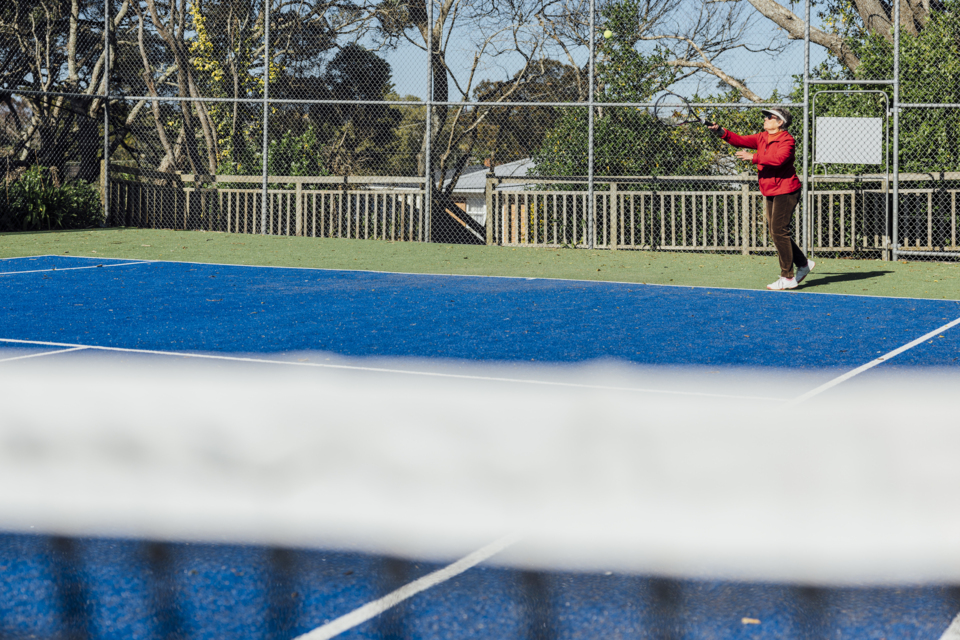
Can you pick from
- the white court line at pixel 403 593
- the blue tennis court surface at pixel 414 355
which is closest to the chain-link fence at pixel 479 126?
the blue tennis court surface at pixel 414 355

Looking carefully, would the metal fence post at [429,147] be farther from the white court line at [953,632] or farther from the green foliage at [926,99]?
the white court line at [953,632]

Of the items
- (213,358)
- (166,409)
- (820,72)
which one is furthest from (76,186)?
(166,409)

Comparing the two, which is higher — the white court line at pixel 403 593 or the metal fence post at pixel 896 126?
the metal fence post at pixel 896 126

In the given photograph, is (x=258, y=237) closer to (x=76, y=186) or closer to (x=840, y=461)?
(x=76, y=186)

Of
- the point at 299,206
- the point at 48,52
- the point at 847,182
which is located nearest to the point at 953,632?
the point at 847,182

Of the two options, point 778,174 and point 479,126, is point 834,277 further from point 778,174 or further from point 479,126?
A: point 479,126

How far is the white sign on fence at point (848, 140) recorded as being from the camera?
1495 centimetres

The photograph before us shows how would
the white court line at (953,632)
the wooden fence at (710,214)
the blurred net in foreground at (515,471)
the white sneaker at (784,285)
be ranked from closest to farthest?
the white court line at (953,632) → the blurred net in foreground at (515,471) → the white sneaker at (784,285) → the wooden fence at (710,214)

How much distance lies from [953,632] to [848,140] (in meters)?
13.3

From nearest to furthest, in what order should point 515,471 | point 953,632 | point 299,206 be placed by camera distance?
point 953,632 → point 515,471 → point 299,206

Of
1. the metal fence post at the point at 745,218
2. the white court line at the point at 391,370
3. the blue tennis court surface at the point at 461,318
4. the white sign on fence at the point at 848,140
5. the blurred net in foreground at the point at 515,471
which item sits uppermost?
the white sign on fence at the point at 848,140

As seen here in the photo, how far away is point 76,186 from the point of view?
20.1 m

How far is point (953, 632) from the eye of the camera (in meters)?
2.81

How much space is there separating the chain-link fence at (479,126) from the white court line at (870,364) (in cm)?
674
